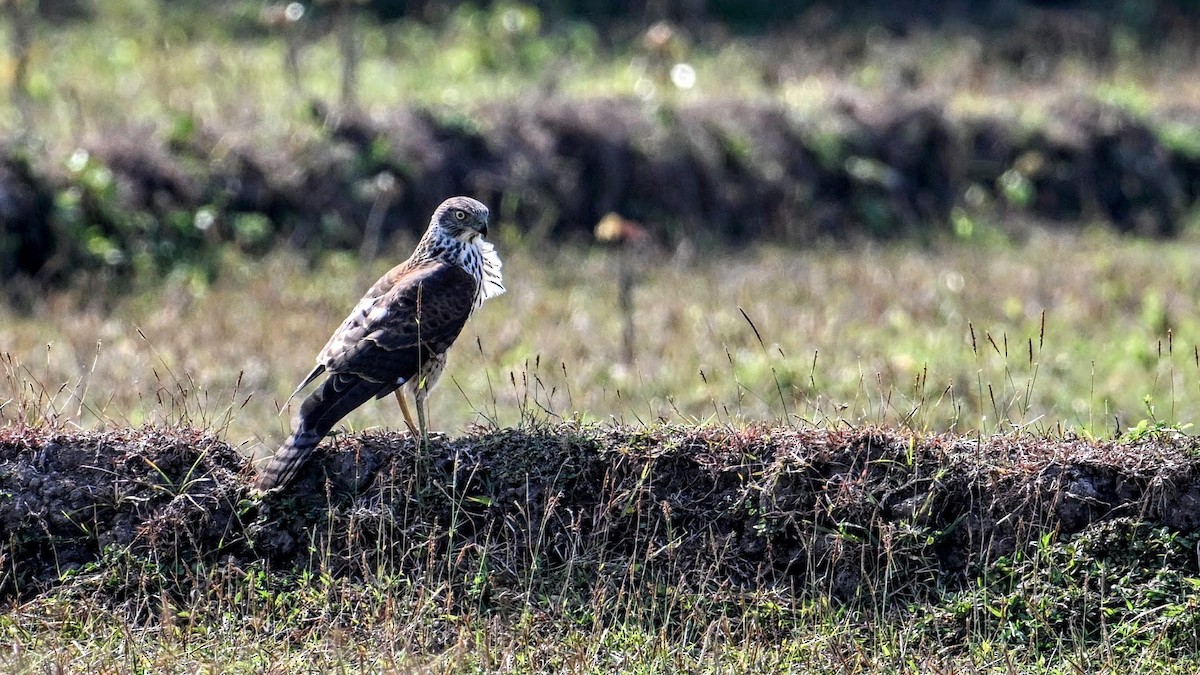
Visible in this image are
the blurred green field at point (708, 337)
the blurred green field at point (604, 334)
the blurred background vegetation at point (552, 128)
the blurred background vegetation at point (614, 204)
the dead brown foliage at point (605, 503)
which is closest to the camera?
the blurred green field at point (604, 334)

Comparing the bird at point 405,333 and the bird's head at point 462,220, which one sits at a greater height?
the bird's head at point 462,220

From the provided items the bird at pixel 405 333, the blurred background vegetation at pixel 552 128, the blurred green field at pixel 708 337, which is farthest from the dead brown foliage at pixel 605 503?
the blurred background vegetation at pixel 552 128

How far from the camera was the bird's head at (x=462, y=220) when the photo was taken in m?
7.66

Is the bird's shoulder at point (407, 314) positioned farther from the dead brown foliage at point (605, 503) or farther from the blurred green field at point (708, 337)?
the blurred green field at point (708, 337)

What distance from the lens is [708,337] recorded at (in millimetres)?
12047

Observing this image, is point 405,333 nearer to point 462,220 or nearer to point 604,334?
point 462,220

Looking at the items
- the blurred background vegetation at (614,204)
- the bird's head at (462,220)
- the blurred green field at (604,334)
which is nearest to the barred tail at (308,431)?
the blurred green field at (604,334)

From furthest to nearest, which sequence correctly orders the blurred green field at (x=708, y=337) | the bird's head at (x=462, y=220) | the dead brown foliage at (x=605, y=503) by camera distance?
the blurred green field at (x=708, y=337) < the bird's head at (x=462, y=220) < the dead brown foliage at (x=605, y=503)

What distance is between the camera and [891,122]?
57.0 feet

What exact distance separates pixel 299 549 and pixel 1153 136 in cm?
1437

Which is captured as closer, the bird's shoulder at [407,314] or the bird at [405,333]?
the bird at [405,333]

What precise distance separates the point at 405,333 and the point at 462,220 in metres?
0.87

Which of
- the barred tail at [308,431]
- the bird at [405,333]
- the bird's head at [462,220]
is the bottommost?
the barred tail at [308,431]

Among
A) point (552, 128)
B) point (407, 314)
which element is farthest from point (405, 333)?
point (552, 128)
